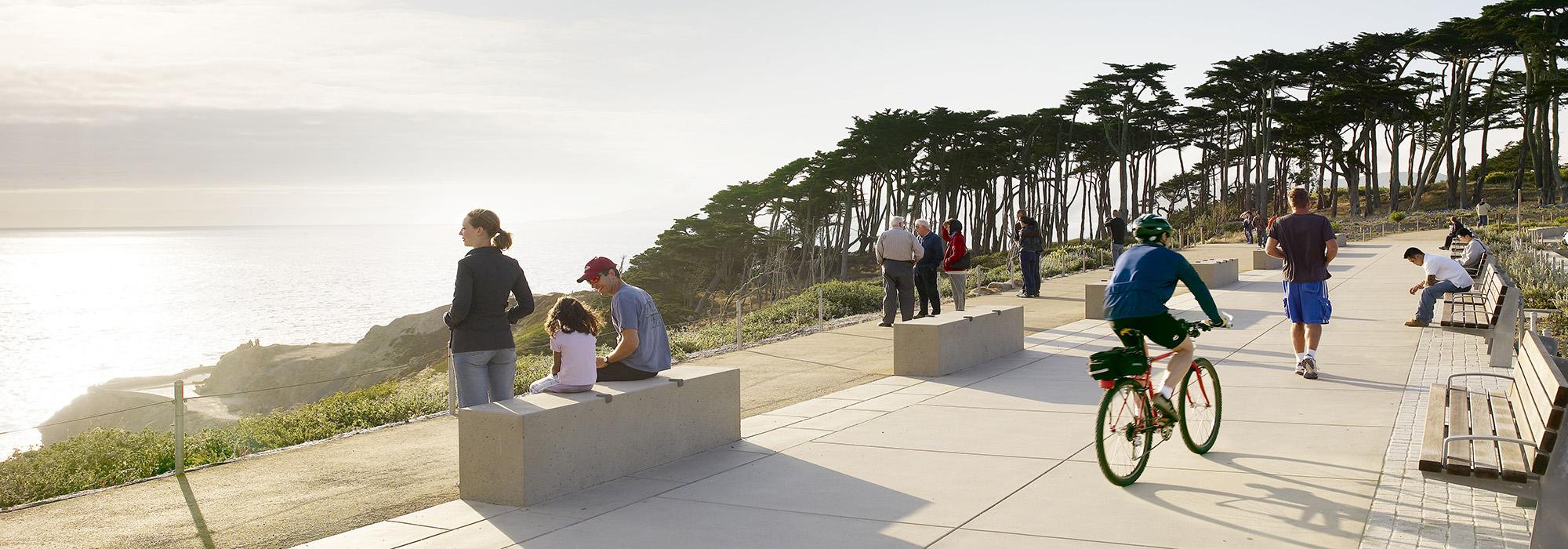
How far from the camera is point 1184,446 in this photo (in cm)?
674

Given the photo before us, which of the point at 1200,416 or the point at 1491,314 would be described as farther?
the point at 1491,314

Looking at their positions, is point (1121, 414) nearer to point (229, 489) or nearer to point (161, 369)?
point (229, 489)

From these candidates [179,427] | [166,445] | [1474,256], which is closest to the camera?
[179,427]

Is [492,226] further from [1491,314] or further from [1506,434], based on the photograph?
[1491,314]

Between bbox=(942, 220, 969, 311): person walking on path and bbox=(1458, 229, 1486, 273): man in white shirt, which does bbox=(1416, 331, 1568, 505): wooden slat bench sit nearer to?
bbox=(942, 220, 969, 311): person walking on path

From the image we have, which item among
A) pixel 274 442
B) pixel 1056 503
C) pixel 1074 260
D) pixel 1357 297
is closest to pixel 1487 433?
pixel 1056 503

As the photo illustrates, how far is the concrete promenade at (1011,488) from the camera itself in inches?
193

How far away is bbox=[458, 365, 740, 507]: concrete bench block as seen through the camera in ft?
18.2

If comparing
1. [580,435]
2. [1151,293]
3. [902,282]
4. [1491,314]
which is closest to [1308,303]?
[1491,314]

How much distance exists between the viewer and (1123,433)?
5.68 metres

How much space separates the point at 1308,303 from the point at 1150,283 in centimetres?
416

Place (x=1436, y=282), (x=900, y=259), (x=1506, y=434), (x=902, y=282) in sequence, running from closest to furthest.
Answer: (x=1506, y=434), (x=1436, y=282), (x=900, y=259), (x=902, y=282)

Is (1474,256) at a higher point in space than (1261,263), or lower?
higher

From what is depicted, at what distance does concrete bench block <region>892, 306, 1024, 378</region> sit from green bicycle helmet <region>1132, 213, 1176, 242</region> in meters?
4.17
